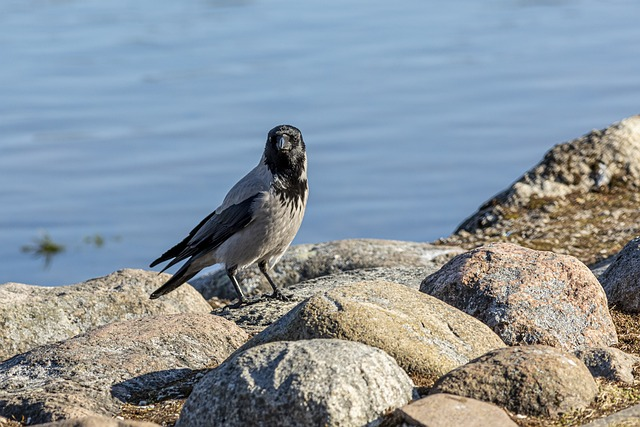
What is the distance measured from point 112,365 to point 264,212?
8.38 feet

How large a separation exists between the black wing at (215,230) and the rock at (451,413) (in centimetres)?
398

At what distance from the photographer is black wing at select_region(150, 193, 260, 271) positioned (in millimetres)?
8797

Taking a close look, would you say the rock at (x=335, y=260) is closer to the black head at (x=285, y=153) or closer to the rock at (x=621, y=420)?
the black head at (x=285, y=153)

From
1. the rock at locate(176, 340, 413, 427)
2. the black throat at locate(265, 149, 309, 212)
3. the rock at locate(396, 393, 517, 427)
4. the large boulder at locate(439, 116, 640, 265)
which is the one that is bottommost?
the large boulder at locate(439, 116, 640, 265)

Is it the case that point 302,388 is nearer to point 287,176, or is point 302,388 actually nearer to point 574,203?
point 287,176

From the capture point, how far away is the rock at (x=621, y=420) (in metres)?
5.11

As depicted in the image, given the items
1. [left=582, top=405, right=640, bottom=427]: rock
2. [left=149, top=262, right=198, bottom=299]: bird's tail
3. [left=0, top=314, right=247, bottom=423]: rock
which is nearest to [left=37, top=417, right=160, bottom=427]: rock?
[left=0, top=314, right=247, bottom=423]: rock

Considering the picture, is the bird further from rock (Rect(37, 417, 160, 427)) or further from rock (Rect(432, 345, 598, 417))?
rock (Rect(37, 417, 160, 427))

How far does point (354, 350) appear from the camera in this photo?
17.2 feet

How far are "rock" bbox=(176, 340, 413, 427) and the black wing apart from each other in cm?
355

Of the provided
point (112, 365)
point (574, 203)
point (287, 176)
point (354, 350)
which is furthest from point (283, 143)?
point (574, 203)

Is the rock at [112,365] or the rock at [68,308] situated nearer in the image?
the rock at [112,365]

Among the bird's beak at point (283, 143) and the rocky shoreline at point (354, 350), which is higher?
the bird's beak at point (283, 143)

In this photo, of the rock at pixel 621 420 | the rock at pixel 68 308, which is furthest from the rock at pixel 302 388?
the rock at pixel 68 308
